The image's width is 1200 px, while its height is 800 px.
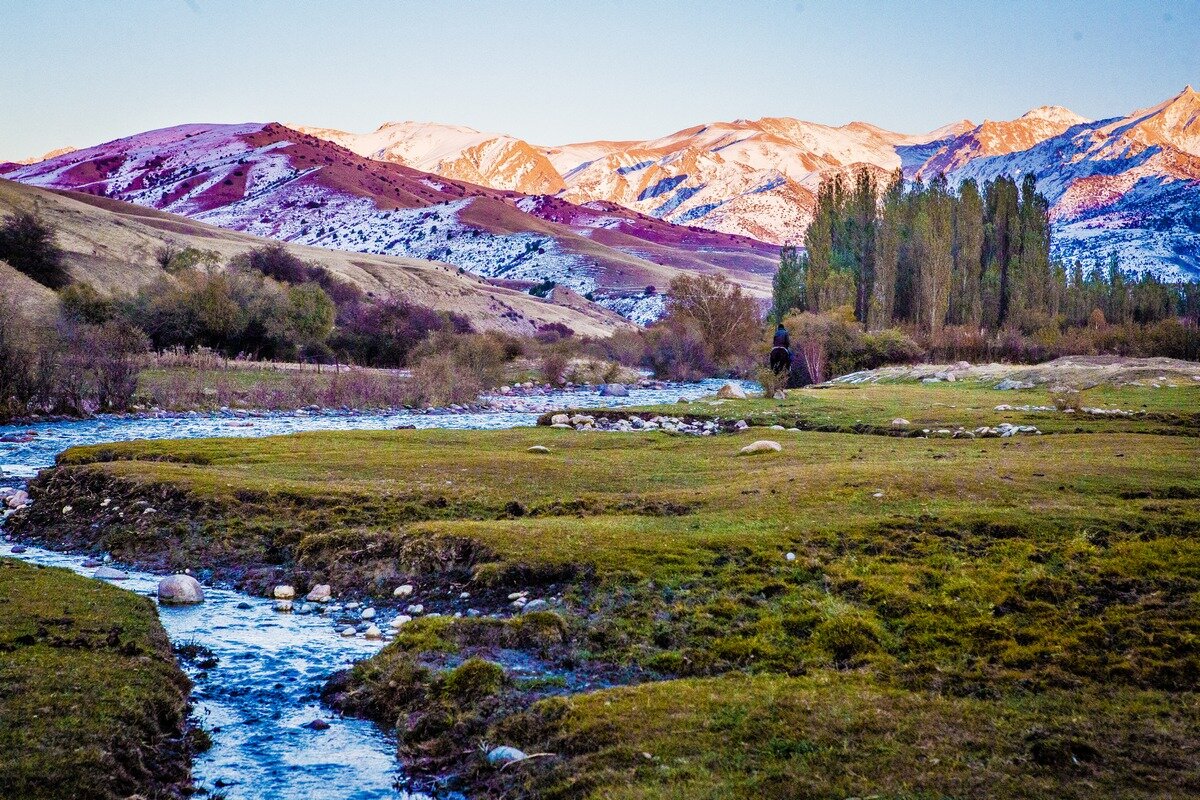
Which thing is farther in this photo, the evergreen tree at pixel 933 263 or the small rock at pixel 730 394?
the evergreen tree at pixel 933 263

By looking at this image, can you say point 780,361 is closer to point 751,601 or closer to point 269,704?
point 751,601

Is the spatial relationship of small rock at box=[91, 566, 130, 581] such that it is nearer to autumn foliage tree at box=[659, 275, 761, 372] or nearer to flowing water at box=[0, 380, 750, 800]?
flowing water at box=[0, 380, 750, 800]

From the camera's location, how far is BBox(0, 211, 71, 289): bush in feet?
244

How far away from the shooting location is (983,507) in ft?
51.6

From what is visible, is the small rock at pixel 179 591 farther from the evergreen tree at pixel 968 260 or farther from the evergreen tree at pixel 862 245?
the evergreen tree at pixel 968 260

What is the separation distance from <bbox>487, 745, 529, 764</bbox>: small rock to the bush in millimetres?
78355

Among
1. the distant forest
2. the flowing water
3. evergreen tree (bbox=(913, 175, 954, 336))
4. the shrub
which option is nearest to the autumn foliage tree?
the distant forest

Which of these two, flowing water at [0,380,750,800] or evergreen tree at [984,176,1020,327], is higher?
evergreen tree at [984,176,1020,327]

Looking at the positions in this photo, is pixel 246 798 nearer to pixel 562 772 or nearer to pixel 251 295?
pixel 562 772

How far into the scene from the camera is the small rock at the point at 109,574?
49.2ft

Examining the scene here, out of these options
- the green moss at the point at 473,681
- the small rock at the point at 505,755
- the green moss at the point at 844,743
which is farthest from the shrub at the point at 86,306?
the green moss at the point at 844,743

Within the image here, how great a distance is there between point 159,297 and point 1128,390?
59.7 metres

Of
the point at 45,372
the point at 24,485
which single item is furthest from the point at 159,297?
the point at 24,485

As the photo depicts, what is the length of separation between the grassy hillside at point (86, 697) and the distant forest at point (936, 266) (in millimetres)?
68214
